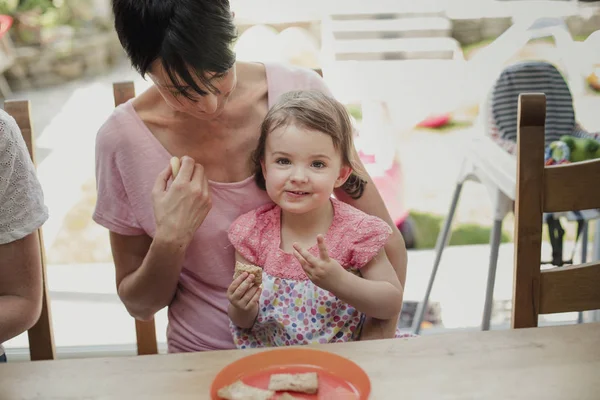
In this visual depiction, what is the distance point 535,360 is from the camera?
1.03 metres

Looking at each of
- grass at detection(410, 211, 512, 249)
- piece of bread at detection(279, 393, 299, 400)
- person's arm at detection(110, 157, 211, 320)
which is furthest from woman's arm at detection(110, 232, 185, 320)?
grass at detection(410, 211, 512, 249)

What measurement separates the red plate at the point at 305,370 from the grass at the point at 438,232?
1820mm

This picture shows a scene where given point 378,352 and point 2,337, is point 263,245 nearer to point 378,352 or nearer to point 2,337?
point 378,352

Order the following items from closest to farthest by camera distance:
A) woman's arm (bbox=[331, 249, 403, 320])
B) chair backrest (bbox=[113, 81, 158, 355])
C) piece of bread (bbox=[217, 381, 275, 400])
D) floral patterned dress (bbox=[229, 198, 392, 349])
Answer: piece of bread (bbox=[217, 381, 275, 400]), woman's arm (bbox=[331, 249, 403, 320]), floral patterned dress (bbox=[229, 198, 392, 349]), chair backrest (bbox=[113, 81, 158, 355])

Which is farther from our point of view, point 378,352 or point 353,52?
point 353,52

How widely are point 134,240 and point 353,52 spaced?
4.46 ft

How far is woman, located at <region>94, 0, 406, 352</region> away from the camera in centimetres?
133

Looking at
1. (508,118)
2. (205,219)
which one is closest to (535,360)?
(205,219)

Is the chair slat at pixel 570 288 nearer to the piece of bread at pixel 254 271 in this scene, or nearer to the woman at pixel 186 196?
the woman at pixel 186 196

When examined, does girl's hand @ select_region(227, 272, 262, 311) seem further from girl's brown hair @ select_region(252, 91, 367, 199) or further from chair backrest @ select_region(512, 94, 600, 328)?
chair backrest @ select_region(512, 94, 600, 328)

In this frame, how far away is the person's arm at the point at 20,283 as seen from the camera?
1.26 meters

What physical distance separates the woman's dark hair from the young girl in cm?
22

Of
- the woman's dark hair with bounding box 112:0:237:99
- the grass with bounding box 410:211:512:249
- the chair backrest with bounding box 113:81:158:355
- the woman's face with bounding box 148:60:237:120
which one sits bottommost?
the grass with bounding box 410:211:512:249

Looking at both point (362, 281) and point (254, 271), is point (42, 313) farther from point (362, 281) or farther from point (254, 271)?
point (362, 281)
